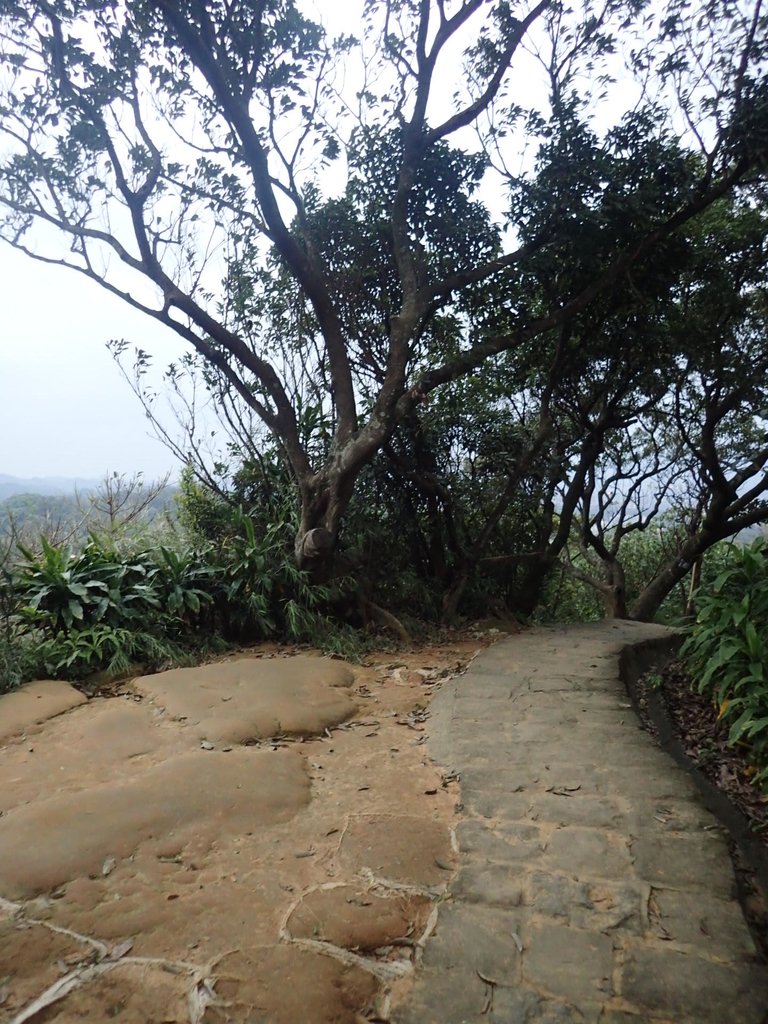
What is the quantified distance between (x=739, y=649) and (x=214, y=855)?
3.25 metres

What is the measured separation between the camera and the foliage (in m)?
3.61

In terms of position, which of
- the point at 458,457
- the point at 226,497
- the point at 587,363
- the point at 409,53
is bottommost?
the point at 226,497

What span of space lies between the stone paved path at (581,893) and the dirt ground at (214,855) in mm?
144

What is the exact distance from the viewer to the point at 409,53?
5.92m

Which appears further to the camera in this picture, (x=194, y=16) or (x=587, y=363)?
(x=587, y=363)

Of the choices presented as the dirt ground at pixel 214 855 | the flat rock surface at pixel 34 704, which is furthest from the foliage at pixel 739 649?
the flat rock surface at pixel 34 704

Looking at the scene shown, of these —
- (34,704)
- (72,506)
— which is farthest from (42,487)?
(34,704)

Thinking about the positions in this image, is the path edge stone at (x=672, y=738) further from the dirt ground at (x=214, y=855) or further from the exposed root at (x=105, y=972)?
the exposed root at (x=105, y=972)

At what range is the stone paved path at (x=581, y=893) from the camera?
180cm

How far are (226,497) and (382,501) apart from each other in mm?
1858

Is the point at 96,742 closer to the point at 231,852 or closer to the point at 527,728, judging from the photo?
the point at 231,852

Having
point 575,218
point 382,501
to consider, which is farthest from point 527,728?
point 575,218

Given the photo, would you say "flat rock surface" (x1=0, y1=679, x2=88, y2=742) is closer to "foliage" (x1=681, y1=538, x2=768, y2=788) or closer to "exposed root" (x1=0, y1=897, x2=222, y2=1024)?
"exposed root" (x1=0, y1=897, x2=222, y2=1024)

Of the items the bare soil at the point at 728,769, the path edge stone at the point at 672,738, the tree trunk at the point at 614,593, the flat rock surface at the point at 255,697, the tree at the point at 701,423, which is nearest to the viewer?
the bare soil at the point at 728,769
